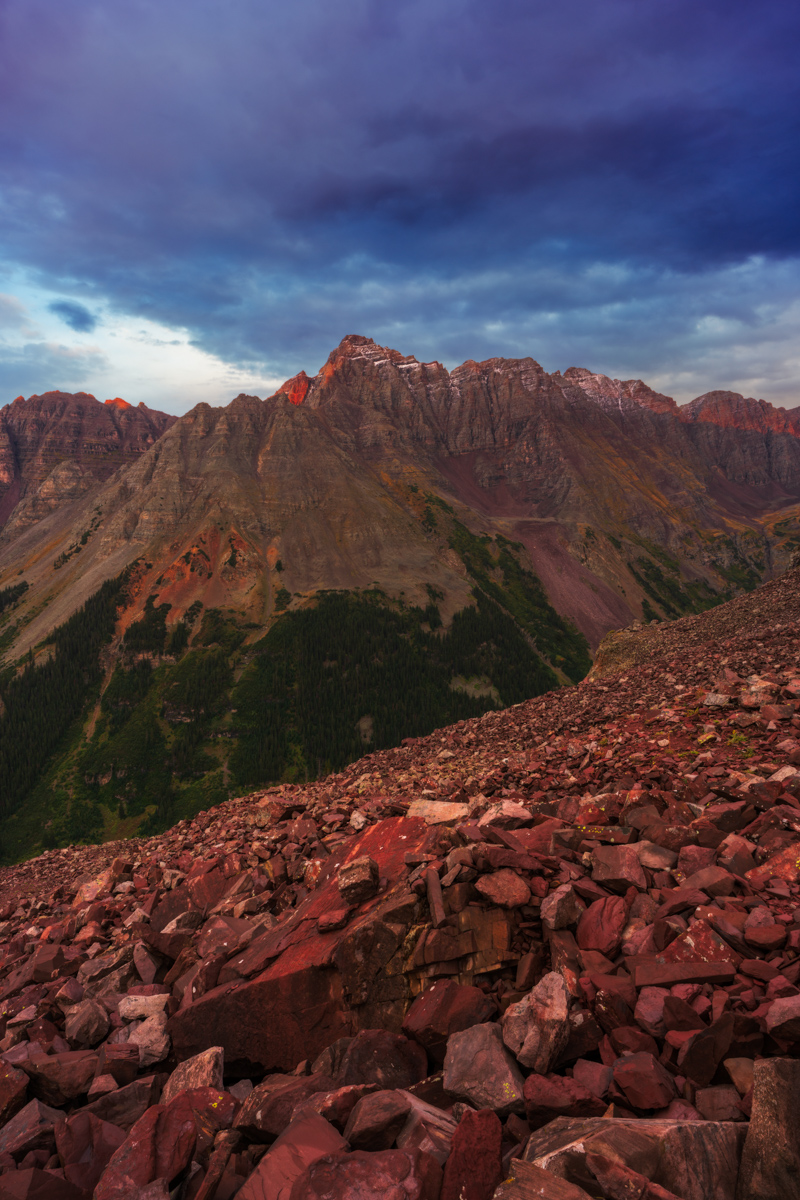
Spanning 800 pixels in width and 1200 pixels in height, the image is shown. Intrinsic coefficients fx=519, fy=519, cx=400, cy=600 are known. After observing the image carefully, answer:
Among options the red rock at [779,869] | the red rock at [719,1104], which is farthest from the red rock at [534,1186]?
the red rock at [779,869]

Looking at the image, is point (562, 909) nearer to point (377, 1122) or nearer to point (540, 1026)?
point (540, 1026)

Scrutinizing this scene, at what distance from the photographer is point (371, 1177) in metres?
4.68

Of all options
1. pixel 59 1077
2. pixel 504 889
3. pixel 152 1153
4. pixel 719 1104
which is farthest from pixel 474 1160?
pixel 59 1077

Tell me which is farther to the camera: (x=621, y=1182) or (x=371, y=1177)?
(x=371, y=1177)

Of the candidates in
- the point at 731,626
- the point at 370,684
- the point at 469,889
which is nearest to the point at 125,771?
the point at 370,684

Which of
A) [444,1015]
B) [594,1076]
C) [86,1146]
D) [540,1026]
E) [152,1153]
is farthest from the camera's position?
[444,1015]

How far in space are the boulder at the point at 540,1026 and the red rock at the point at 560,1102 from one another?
1.06ft

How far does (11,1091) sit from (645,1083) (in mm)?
9151

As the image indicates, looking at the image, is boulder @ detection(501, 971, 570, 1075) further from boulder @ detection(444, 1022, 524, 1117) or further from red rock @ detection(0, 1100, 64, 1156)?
red rock @ detection(0, 1100, 64, 1156)

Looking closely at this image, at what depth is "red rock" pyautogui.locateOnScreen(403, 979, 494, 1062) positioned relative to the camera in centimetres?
674

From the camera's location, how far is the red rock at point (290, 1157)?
498 centimetres

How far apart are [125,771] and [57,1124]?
158 m

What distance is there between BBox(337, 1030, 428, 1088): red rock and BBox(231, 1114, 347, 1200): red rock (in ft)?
3.56

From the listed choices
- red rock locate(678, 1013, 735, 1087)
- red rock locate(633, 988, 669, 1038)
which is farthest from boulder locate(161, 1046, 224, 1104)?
red rock locate(678, 1013, 735, 1087)
